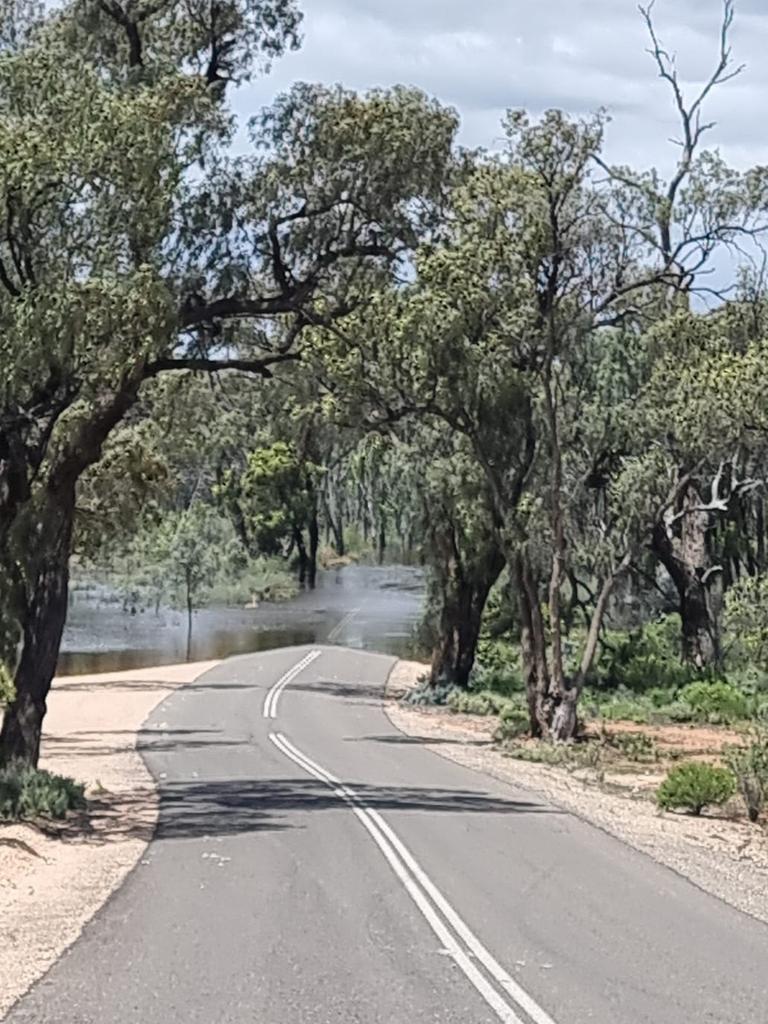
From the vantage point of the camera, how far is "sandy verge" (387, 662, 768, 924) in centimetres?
1345

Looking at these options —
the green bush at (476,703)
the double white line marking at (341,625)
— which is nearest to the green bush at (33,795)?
the green bush at (476,703)

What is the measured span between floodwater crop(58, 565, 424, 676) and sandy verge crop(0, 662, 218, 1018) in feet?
78.7

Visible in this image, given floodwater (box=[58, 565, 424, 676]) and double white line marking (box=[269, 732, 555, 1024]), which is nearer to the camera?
double white line marking (box=[269, 732, 555, 1024])

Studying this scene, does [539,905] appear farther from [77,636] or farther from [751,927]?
[77,636]

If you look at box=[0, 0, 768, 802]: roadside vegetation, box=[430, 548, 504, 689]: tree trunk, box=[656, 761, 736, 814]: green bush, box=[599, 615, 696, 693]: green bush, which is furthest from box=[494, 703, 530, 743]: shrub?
box=[656, 761, 736, 814]: green bush

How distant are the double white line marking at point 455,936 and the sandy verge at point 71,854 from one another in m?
2.44

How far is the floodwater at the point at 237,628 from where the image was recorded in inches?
2363

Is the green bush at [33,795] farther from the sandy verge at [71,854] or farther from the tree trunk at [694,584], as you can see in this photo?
the tree trunk at [694,584]

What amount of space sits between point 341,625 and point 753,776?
185 feet

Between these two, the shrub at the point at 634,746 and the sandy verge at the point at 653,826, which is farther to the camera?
the shrub at the point at 634,746

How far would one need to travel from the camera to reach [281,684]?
1721 inches

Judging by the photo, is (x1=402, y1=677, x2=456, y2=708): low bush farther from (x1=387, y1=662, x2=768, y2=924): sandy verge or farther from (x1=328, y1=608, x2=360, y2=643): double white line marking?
(x1=328, y1=608, x2=360, y2=643): double white line marking

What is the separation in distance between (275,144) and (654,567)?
109ft

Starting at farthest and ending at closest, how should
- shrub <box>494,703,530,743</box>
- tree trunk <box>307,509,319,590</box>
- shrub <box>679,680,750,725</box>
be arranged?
tree trunk <box>307,509,319,590</box>, shrub <box>679,680,750,725</box>, shrub <box>494,703,530,743</box>
